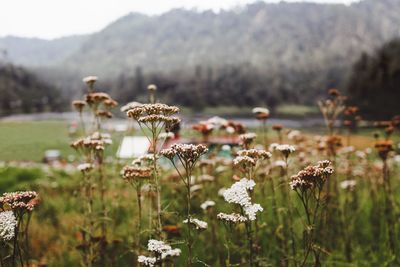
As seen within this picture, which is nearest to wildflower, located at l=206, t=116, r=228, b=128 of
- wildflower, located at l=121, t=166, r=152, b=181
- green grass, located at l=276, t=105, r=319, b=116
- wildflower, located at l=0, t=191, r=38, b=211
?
wildflower, located at l=121, t=166, r=152, b=181

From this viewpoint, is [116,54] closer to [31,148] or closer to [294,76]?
[294,76]

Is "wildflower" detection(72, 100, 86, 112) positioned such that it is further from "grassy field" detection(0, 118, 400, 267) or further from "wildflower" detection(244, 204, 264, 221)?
"wildflower" detection(244, 204, 264, 221)

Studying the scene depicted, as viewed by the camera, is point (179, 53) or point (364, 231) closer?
point (364, 231)

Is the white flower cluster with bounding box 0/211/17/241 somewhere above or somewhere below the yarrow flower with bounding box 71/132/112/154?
below

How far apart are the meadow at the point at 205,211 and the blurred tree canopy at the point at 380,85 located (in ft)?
120

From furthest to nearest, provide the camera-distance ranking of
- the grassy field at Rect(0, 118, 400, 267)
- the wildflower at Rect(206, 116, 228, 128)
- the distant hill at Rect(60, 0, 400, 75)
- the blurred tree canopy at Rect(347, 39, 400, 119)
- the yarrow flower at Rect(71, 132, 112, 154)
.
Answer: the distant hill at Rect(60, 0, 400, 75)
the blurred tree canopy at Rect(347, 39, 400, 119)
the wildflower at Rect(206, 116, 228, 128)
the grassy field at Rect(0, 118, 400, 267)
the yarrow flower at Rect(71, 132, 112, 154)

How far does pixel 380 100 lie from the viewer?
1647 inches

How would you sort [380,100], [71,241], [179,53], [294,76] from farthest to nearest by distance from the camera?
[179,53], [294,76], [380,100], [71,241]

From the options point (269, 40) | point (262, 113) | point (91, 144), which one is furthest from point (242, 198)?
point (269, 40)

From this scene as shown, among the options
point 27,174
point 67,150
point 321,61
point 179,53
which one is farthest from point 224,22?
point 27,174

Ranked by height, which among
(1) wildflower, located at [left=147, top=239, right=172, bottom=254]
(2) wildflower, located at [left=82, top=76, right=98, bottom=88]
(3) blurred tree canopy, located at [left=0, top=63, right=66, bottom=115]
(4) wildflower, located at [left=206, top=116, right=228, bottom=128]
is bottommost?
(1) wildflower, located at [left=147, top=239, right=172, bottom=254]

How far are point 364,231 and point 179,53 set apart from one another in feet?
550

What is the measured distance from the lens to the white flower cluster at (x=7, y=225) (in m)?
2.45

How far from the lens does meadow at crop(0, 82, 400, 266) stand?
2.72 metres
